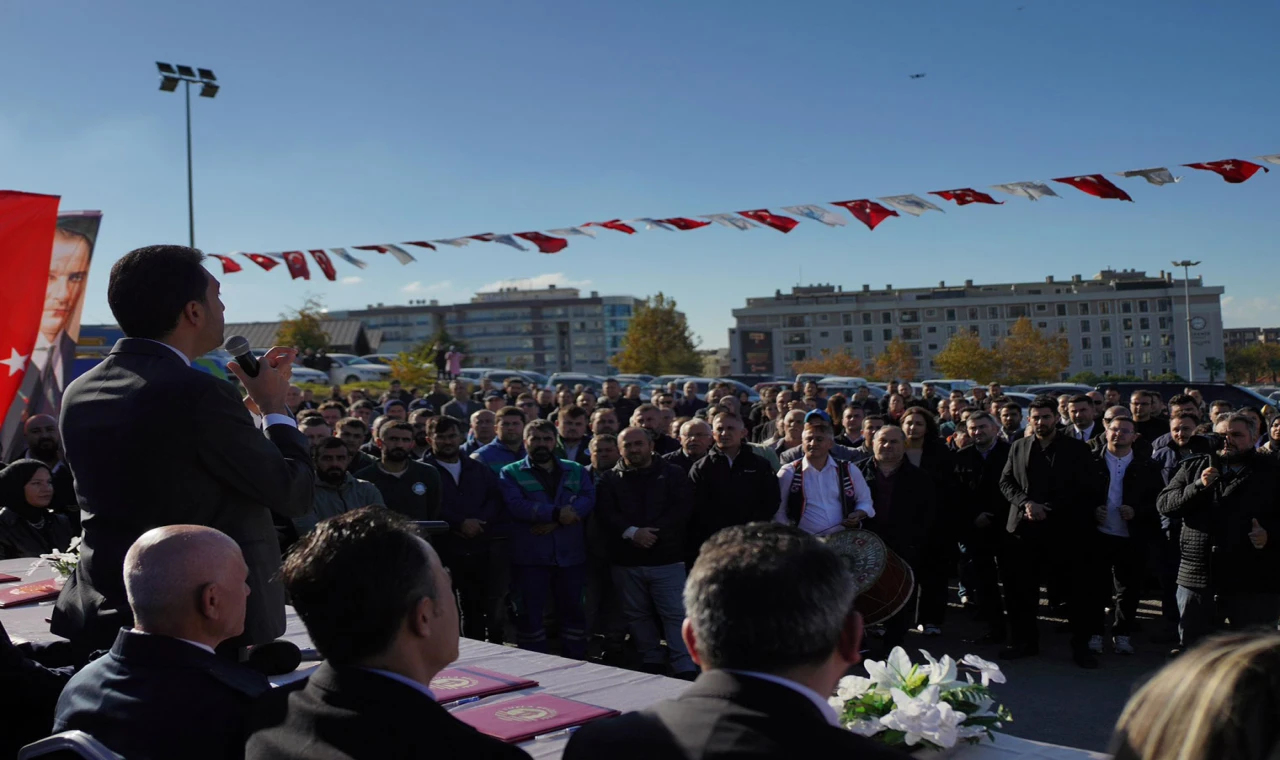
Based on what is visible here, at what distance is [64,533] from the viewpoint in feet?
23.2

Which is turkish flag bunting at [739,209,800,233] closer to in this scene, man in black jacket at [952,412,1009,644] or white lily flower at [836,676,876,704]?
man in black jacket at [952,412,1009,644]

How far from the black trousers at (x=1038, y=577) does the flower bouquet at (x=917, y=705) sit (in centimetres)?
501

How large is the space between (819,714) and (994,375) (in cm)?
7636

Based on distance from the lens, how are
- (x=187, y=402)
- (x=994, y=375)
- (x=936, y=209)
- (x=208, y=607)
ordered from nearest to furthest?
(x=208, y=607), (x=187, y=402), (x=936, y=209), (x=994, y=375)

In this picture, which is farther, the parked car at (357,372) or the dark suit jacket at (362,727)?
the parked car at (357,372)

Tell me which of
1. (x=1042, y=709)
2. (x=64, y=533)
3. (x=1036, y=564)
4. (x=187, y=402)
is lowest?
(x=1042, y=709)

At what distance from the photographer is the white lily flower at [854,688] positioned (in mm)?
2949

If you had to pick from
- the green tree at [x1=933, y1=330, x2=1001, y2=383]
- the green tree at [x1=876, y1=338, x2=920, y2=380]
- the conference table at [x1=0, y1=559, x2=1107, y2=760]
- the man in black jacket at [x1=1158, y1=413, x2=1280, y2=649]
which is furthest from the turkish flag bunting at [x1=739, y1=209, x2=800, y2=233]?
the green tree at [x1=876, y1=338, x2=920, y2=380]

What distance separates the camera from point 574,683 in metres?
3.60

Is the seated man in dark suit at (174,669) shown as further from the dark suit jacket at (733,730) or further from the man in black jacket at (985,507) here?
the man in black jacket at (985,507)

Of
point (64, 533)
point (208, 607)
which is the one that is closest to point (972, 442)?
point (64, 533)

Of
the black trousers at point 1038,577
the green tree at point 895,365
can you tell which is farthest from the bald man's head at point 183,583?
the green tree at point 895,365

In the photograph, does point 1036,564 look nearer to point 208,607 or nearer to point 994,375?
point 208,607

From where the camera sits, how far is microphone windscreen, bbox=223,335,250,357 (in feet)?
10.1
